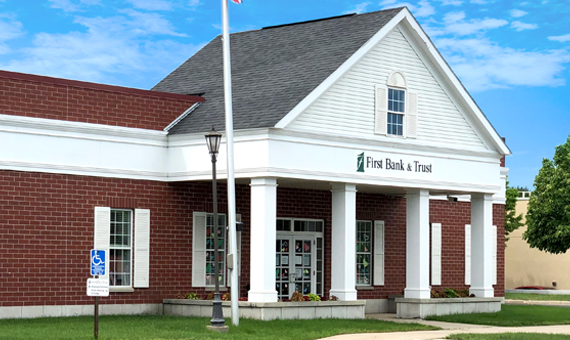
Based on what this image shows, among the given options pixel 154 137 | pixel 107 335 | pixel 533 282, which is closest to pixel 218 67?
pixel 154 137

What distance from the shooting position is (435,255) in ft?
116

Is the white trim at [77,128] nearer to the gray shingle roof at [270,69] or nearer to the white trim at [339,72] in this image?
the gray shingle roof at [270,69]

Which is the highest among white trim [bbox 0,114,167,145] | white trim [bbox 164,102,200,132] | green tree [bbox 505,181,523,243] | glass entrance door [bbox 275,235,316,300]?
white trim [bbox 164,102,200,132]

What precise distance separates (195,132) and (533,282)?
41967mm

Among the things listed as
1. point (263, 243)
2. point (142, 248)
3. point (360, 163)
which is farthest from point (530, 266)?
point (263, 243)

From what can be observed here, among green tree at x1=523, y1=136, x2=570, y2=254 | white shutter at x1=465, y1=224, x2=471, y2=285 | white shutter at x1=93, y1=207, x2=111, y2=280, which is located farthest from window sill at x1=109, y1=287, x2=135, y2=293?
green tree at x1=523, y1=136, x2=570, y2=254

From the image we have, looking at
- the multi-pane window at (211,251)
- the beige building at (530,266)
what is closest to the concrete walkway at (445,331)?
the multi-pane window at (211,251)

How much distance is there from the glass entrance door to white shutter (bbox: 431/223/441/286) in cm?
549

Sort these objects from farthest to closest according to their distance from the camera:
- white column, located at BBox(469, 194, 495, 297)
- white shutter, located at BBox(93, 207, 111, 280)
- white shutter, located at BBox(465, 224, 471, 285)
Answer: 1. white shutter, located at BBox(465, 224, 471, 285)
2. white column, located at BBox(469, 194, 495, 297)
3. white shutter, located at BBox(93, 207, 111, 280)

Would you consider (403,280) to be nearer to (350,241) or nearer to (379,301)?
(379,301)

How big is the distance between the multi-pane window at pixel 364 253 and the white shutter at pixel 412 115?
486 cm

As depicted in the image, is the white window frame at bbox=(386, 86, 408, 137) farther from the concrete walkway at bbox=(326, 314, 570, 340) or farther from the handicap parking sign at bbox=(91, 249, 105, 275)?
the handicap parking sign at bbox=(91, 249, 105, 275)

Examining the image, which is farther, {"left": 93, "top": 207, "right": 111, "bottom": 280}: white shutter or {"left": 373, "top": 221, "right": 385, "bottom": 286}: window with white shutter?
{"left": 373, "top": 221, "right": 385, "bottom": 286}: window with white shutter

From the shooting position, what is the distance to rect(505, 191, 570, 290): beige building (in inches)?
2505
